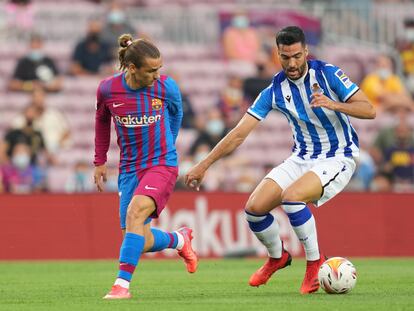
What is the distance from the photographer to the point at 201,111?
20.2 metres

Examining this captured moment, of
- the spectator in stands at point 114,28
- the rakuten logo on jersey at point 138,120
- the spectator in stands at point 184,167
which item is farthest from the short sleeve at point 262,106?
the spectator in stands at point 114,28

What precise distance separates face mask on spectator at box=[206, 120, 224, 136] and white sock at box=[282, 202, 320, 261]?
29.2 ft

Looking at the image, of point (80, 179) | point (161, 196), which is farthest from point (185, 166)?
point (161, 196)

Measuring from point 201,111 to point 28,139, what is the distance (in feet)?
11.7

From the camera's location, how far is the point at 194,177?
9.46 metres

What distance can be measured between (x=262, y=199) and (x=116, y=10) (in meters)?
10.9

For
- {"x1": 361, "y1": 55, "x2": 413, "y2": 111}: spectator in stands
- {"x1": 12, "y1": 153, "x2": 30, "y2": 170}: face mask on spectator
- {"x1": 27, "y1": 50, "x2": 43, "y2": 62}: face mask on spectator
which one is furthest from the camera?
{"x1": 361, "y1": 55, "x2": 413, "y2": 111}: spectator in stands

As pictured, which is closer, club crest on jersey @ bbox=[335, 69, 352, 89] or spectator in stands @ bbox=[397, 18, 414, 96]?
club crest on jersey @ bbox=[335, 69, 352, 89]

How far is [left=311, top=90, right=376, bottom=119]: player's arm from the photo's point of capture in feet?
29.7

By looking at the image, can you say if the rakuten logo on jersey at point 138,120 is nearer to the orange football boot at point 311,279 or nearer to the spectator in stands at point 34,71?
the orange football boot at point 311,279

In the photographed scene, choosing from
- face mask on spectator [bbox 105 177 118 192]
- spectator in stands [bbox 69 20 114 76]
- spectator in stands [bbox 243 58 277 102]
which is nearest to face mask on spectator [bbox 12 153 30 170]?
face mask on spectator [bbox 105 177 118 192]

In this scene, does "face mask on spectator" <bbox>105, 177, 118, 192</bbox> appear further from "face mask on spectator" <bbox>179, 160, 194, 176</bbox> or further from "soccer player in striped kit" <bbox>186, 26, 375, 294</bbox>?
"soccer player in striped kit" <bbox>186, 26, 375, 294</bbox>

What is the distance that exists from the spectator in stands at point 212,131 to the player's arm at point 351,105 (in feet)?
28.6

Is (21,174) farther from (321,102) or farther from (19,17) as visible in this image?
(321,102)
